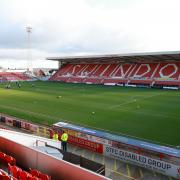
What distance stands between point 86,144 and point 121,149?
285 cm

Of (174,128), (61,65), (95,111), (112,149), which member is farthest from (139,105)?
(61,65)

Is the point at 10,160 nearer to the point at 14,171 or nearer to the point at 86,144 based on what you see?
the point at 14,171

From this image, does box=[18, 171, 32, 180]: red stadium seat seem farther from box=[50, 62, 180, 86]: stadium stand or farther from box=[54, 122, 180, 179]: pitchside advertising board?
box=[50, 62, 180, 86]: stadium stand

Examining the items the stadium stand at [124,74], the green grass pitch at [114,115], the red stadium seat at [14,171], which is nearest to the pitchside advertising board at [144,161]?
the green grass pitch at [114,115]

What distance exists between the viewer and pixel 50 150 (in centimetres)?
1027

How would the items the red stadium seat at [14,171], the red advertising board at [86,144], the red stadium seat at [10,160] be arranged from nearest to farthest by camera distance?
the red stadium seat at [14,171], the red stadium seat at [10,160], the red advertising board at [86,144]

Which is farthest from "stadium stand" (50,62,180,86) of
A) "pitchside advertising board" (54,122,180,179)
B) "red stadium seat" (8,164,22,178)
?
"red stadium seat" (8,164,22,178)

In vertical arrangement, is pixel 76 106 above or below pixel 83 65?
below

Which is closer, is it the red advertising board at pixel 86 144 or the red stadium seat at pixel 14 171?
the red stadium seat at pixel 14 171

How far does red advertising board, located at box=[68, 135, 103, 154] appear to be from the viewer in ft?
49.1

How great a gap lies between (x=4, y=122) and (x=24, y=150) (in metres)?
14.0

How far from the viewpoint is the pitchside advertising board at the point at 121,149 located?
1216 cm

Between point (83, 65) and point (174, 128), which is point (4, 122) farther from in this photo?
point (83, 65)

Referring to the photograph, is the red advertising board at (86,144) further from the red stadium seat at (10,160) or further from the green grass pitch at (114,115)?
the red stadium seat at (10,160)
